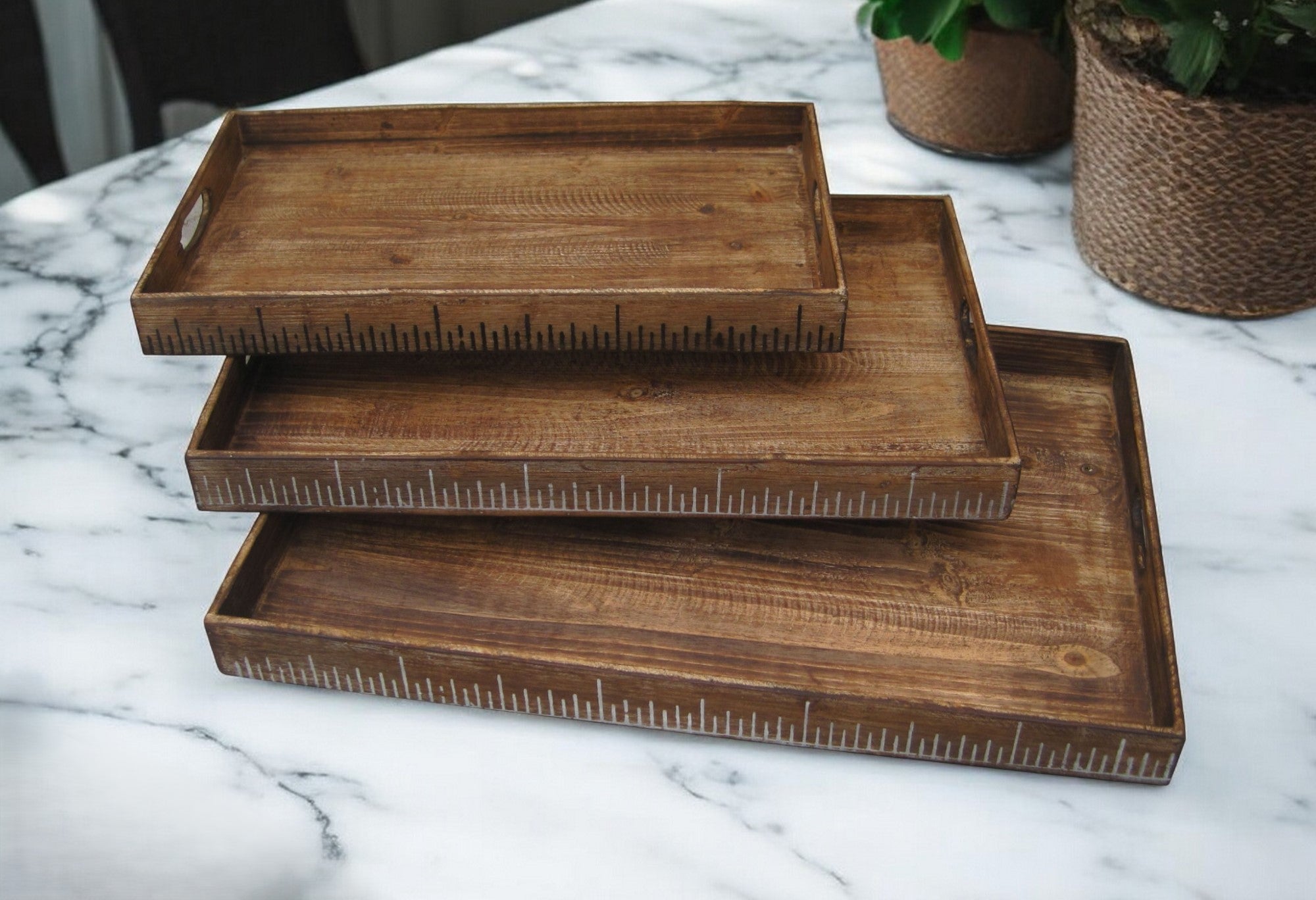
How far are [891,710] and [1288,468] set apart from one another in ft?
1.25

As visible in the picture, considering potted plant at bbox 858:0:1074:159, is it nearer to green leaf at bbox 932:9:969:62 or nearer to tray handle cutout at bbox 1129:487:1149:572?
green leaf at bbox 932:9:969:62

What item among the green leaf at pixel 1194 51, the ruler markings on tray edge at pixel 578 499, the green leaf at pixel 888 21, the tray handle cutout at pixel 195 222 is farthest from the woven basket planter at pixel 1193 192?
the tray handle cutout at pixel 195 222

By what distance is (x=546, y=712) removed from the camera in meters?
0.70

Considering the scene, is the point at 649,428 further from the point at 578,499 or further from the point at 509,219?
the point at 509,219

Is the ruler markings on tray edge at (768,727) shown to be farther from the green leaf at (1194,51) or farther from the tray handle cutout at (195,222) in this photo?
the green leaf at (1194,51)

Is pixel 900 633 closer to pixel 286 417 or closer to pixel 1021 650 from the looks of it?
pixel 1021 650

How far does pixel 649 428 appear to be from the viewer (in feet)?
2.50

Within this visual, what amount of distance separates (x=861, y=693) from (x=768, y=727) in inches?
2.2

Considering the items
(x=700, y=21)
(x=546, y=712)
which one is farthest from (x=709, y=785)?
(x=700, y=21)

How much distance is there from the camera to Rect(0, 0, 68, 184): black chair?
1439 millimetres

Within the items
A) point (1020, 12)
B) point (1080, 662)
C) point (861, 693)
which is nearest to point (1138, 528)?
point (1080, 662)

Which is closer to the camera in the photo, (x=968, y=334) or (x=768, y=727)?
(x=768, y=727)

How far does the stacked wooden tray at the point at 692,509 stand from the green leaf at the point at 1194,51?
0.57 ft

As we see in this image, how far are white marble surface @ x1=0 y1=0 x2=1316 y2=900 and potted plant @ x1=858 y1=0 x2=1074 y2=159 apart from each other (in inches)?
9.8
